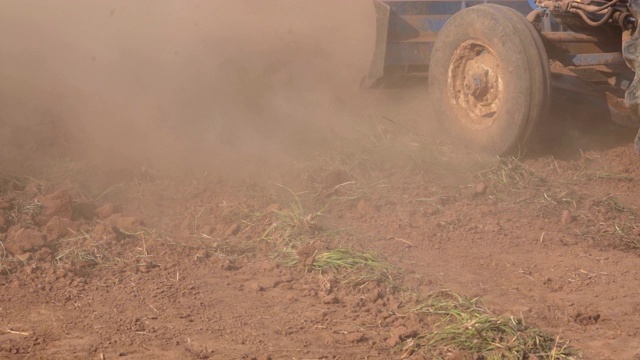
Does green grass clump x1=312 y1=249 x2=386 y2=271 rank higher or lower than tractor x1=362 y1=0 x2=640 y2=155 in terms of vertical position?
lower

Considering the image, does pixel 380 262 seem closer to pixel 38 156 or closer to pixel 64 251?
pixel 64 251

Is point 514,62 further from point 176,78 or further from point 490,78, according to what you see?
point 176,78

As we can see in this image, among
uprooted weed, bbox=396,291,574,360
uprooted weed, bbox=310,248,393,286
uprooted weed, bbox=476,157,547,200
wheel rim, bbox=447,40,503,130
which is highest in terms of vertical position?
wheel rim, bbox=447,40,503,130

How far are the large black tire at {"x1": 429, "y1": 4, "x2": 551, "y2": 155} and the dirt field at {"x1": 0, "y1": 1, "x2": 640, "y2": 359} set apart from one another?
250 millimetres

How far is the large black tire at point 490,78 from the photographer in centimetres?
673

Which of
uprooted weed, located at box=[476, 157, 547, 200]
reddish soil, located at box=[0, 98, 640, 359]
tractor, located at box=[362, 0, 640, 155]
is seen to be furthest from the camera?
tractor, located at box=[362, 0, 640, 155]

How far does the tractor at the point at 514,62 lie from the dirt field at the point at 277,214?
0.28 metres

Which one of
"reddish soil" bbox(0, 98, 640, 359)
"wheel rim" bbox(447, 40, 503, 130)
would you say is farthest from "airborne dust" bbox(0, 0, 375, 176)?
"wheel rim" bbox(447, 40, 503, 130)

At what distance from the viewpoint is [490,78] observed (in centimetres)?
727

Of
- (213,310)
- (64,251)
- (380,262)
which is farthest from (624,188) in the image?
(64,251)

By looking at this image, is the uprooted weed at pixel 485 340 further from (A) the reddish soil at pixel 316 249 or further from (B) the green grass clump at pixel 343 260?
(B) the green grass clump at pixel 343 260

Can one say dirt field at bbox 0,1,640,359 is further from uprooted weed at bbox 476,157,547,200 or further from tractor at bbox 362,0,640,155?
tractor at bbox 362,0,640,155

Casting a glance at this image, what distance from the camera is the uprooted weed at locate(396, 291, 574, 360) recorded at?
157 inches

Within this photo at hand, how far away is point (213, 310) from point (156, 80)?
14.9 ft
